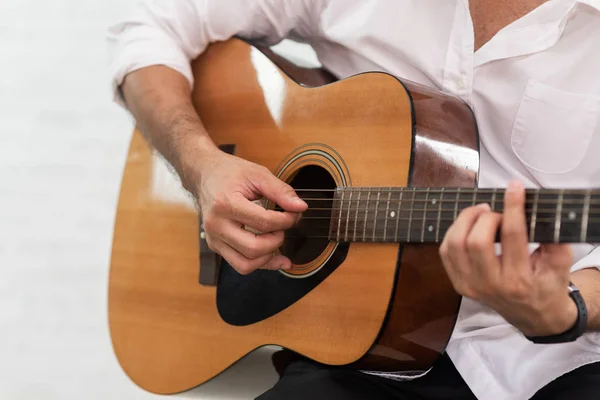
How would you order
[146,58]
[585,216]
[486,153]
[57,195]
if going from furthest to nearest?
[57,195]
[146,58]
[486,153]
[585,216]

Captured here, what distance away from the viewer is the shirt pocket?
924 millimetres

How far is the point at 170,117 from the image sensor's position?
3.75 feet

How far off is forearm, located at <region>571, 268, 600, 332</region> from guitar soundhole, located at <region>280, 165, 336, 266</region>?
0.34 metres

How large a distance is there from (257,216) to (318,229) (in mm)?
103

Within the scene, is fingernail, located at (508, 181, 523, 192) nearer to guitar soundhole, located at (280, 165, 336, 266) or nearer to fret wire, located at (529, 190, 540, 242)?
fret wire, located at (529, 190, 540, 242)

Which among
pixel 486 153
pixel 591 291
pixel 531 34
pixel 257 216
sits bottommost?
pixel 591 291

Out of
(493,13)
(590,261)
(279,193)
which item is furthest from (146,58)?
(590,261)

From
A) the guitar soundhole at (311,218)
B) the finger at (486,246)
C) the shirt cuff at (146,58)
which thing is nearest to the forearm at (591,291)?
the finger at (486,246)

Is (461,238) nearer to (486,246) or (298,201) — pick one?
(486,246)

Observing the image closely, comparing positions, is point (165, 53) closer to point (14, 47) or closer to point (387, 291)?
point (387, 291)

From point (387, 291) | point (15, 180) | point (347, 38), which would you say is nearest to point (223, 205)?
point (387, 291)

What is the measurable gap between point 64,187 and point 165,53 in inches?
28.7

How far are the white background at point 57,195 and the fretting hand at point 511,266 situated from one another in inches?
49.0

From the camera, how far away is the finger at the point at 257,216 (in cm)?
87
